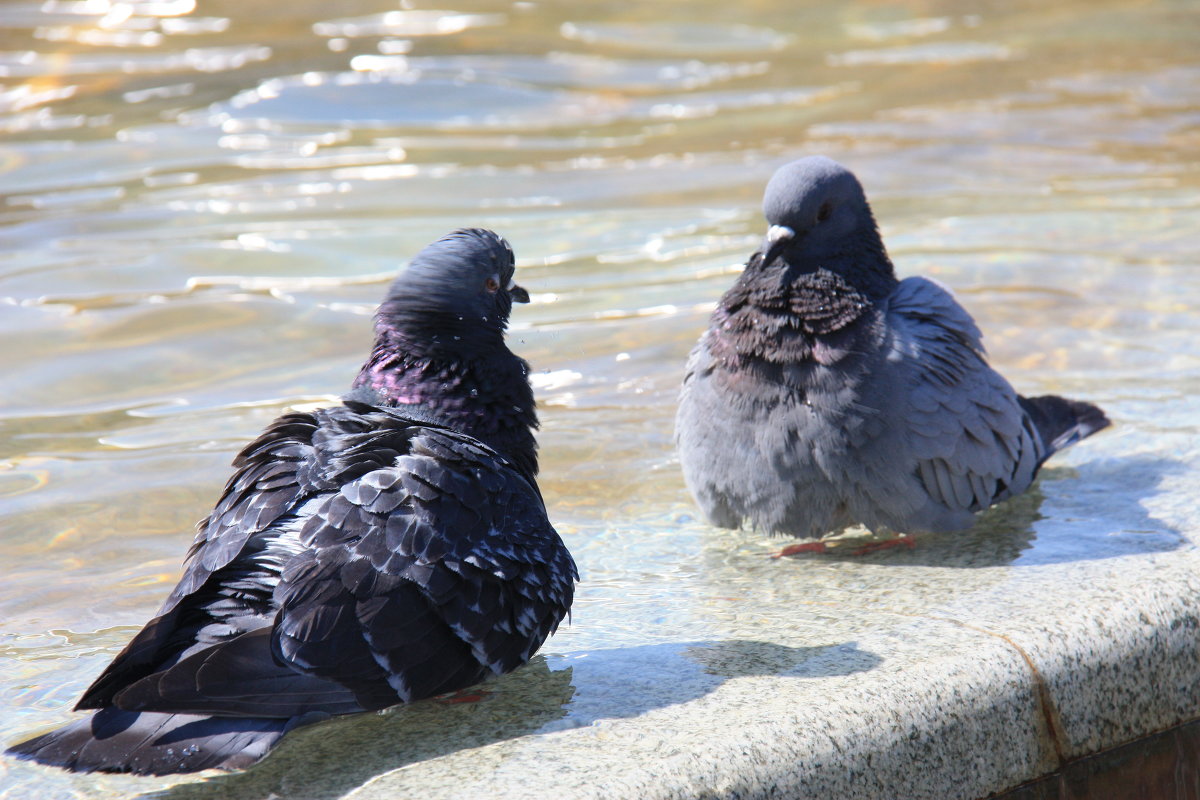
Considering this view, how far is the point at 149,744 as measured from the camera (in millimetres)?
2596

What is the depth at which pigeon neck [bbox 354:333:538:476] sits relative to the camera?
356cm

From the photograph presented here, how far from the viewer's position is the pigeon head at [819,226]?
424 centimetres

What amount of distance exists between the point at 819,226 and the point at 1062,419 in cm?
131

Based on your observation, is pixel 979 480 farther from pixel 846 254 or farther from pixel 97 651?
pixel 97 651

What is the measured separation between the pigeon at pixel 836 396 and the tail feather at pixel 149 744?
1.92 m

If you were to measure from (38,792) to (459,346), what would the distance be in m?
1.50

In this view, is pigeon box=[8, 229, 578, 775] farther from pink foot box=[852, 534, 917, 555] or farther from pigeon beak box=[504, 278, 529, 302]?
pink foot box=[852, 534, 917, 555]

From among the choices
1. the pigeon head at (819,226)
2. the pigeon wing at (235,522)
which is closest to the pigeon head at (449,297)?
the pigeon wing at (235,522)

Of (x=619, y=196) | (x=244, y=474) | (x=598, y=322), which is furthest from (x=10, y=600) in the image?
(x=619, y=196)

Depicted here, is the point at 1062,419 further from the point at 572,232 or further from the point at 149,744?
the point at 572,232

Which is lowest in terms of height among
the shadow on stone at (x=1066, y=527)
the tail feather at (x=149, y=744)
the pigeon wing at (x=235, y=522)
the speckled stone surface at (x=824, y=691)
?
the shadow on stone at (x=1066, y=527)

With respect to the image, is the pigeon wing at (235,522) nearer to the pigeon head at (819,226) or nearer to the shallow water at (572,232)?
the shallow water at (572,232)

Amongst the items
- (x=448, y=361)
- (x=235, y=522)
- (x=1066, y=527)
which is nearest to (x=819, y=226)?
(x=1066, y=527)

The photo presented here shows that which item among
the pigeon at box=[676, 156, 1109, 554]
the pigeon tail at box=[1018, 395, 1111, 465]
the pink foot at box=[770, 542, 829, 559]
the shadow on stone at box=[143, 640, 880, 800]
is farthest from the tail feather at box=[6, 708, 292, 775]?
the pigeon tail at box=[1018, 395, 1111, 465]
